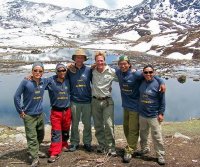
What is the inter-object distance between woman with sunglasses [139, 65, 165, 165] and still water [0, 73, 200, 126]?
49.5 feet

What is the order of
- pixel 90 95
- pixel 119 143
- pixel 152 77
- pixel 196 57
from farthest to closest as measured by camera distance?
1. pixel 196 57
2. pixel 119 143
3. pixel 90 95
4. pixel 152 77

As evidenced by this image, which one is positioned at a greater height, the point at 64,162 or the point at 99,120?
the point at 99,120

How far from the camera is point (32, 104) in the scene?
40.1 feet

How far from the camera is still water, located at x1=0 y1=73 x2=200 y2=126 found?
3107 centimetres

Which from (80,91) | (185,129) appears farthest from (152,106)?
(185,129)

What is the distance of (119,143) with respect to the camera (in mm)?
15344

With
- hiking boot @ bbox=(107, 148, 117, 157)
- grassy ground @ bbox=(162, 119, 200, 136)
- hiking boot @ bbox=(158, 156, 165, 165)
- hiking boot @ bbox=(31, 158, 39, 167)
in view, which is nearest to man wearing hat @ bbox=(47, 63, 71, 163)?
hiking boot @ bbox=(31, 158, 39, 167)

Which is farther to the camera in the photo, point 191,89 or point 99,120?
point 191,89

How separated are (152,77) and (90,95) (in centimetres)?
217

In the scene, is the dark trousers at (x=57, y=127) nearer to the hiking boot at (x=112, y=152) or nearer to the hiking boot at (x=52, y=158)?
the hiking boot at (x=52, y=158)

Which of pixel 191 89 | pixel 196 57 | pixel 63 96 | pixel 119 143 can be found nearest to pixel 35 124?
pixel 63 96

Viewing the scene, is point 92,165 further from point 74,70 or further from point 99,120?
point 74,70

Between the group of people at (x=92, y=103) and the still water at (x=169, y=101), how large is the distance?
1389 centimetres

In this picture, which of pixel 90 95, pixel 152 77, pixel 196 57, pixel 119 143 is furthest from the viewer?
pixel 196 57
